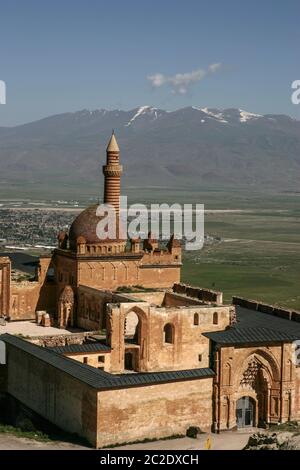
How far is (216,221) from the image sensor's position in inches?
7156

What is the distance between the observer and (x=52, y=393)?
3219cm

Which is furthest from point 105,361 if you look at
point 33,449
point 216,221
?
point 216,221

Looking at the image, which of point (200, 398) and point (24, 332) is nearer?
point (200, 398)

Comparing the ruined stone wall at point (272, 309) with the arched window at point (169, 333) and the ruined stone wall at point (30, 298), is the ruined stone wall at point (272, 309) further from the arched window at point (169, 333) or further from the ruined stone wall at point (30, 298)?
the ruined stone wall at point (30, 298)

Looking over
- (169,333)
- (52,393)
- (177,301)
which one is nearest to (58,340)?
(169,333)

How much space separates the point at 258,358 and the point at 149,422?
6.24m

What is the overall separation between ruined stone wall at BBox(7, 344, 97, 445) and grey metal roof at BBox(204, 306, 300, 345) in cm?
621

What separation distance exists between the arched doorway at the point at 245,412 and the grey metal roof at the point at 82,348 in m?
5.79

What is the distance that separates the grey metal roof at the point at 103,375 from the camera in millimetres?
29625

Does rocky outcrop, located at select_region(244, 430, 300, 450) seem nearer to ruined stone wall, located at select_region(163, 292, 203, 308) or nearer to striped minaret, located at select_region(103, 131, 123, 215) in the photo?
ruined stone wall, located at select_region(163, 292, 203, 308)

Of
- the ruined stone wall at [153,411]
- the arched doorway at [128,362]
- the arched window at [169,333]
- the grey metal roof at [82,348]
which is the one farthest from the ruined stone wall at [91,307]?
the ruined stone wall at [153,411]

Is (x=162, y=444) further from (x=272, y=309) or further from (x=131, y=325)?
(x=272, y=309)
